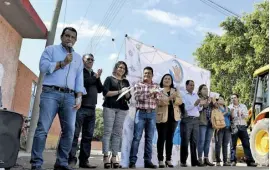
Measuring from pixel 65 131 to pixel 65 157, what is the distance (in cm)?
33

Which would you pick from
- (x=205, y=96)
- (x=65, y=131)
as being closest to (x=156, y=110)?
(x=205, y=96)

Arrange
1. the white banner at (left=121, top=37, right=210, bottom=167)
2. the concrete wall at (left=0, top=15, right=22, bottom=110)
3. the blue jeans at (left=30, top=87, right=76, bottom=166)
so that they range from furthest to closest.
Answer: the concrete wall at (left=0, top=15, right=22, bottom=110) < the white banner at (left=121, top=37, right=210, bottom=167) < the blue jeans at (left=30, top=87, right=76, bottom=166)

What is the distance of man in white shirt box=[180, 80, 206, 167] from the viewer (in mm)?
6418

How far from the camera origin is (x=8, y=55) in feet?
30.7

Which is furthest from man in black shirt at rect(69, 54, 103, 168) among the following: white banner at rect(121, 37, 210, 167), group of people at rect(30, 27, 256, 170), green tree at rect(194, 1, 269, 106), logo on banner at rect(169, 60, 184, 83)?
green tree at rect(194, 1, 269, 106)

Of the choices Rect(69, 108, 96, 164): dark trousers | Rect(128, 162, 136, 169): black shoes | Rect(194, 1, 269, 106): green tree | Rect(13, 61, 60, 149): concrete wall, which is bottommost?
Rect(128, 162, 136, 169): black shoes

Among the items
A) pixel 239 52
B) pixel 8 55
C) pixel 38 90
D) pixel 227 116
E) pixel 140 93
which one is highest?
pixel 239 52

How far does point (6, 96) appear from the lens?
957 centimetres

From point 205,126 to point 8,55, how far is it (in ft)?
19.1

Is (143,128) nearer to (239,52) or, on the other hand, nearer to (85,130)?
(85,130)

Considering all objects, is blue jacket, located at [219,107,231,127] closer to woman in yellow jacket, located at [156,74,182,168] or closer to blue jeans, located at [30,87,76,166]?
woman in yellow jacket, located at [156,74,182,168]

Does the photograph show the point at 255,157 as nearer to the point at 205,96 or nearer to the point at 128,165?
the point at 205,96

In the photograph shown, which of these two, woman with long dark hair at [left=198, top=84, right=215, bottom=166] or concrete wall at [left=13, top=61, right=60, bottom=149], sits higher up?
concrete wall at [left=13, top=61, right=60, bottom=149]

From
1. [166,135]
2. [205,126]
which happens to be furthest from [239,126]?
[166,135]
